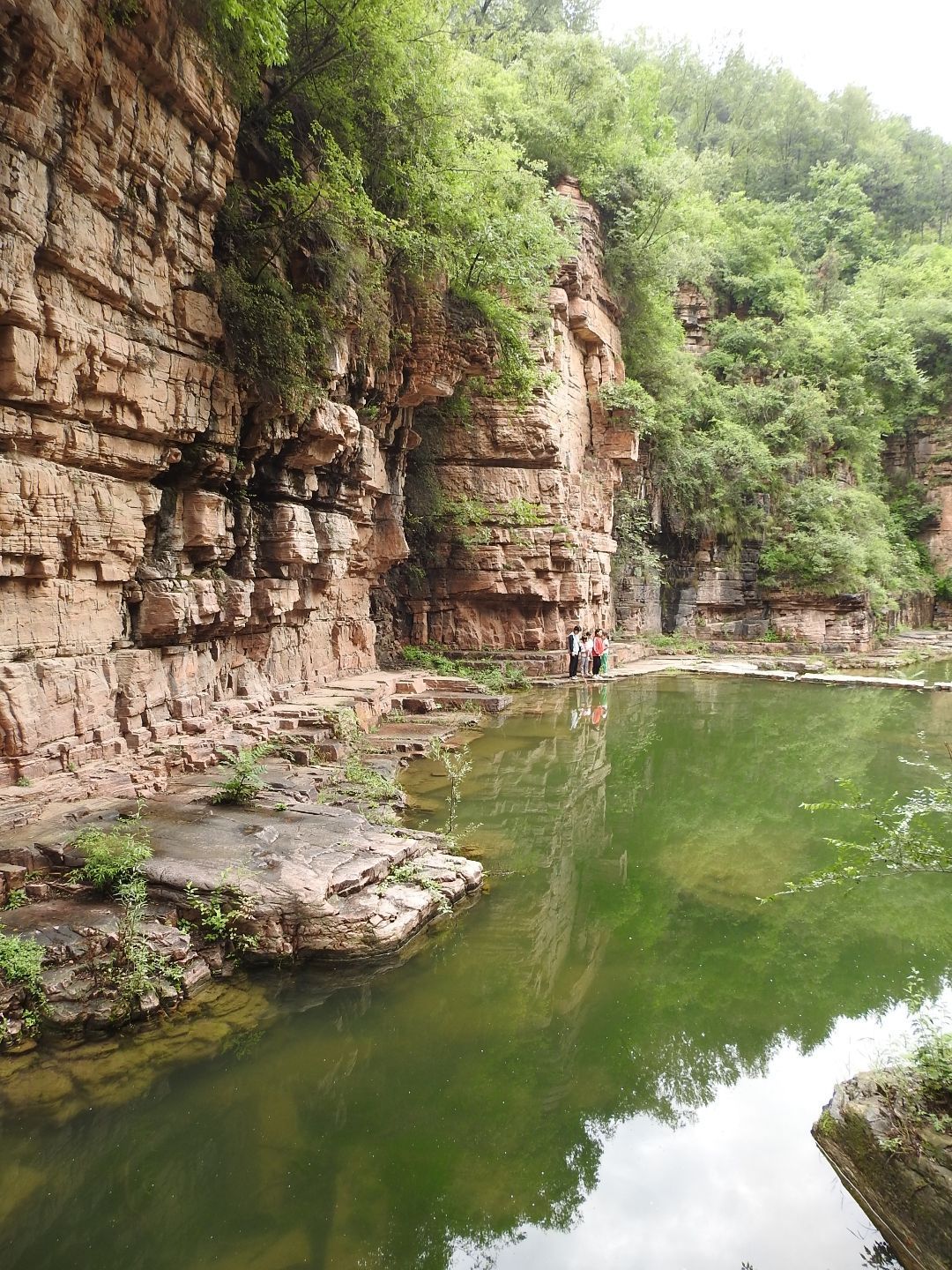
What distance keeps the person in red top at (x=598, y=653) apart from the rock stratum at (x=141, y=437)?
22.9ft

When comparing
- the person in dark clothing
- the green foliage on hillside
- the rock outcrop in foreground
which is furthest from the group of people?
the rock outcrop in foreground

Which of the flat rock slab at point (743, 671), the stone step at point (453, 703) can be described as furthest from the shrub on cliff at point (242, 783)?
the flat rock slab at point (743, 671)

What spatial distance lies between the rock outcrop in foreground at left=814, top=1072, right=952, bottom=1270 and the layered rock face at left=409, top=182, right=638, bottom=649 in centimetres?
1617

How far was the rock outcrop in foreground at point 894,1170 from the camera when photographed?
11.9 ft

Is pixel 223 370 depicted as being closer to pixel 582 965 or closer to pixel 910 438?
pixel 582 965

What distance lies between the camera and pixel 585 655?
68.6ft

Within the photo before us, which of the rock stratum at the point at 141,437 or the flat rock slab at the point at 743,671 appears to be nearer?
the rock stratum at the point at 141,437

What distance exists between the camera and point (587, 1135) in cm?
461

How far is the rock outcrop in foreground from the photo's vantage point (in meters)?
3.63

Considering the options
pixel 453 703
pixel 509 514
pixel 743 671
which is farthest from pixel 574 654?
pixel 743 671

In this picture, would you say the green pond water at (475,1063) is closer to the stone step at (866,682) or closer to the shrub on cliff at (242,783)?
the shrub on cliff at (242,783)

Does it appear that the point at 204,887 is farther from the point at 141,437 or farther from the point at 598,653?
the point at 598,653

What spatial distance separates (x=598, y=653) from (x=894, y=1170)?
16.7 meters

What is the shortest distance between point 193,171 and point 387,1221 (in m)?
11.0
